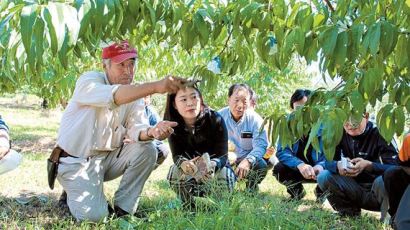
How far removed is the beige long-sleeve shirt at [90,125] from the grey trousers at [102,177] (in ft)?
0.22

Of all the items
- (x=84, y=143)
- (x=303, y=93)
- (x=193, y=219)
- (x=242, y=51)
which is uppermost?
(x=242, y=51)

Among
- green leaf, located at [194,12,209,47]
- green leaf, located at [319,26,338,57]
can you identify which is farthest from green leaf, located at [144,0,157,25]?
green leaf, located at [319,26,338,57]

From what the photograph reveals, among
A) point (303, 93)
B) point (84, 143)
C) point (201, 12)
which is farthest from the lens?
point (303, 93)

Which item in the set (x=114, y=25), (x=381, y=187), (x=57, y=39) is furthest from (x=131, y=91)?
(x=381, y=187)

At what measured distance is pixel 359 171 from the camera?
3.19m

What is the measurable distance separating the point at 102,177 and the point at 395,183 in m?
1.78

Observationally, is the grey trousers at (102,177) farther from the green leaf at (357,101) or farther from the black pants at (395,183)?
the green leaf at (357,101)

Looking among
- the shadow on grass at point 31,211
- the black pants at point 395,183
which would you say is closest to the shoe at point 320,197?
the black pants at point 395,183

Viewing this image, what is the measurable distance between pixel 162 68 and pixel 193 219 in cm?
217

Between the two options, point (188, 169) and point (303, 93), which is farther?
point (303, 93)

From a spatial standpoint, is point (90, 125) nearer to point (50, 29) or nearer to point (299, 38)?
point (299, 38)

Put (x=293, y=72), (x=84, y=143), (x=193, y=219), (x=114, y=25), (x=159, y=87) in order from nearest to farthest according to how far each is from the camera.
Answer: (x=114, y=25), (x=159, y=87), (x=193, y=219), (x=84, y=143), (x=293, y=72)

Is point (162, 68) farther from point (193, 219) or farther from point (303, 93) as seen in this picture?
point (193, 219)

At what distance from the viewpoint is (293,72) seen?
836 cm
